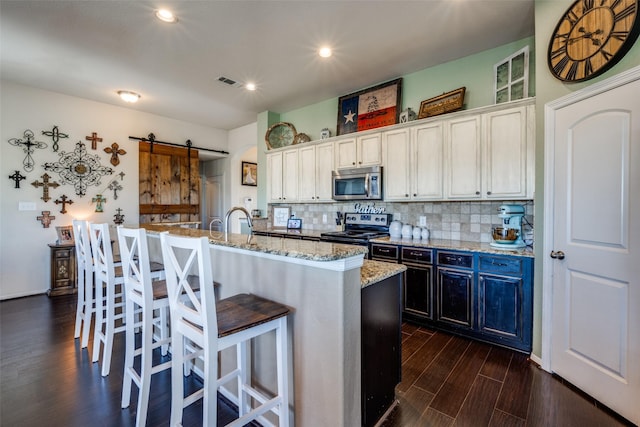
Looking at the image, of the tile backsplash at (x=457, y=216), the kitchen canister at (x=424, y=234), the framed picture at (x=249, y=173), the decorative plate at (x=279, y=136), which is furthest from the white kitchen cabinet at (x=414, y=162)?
the framed picture at (x=249, y=173)

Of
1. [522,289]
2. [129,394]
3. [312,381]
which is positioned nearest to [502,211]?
[522,289]

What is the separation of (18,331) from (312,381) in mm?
3408

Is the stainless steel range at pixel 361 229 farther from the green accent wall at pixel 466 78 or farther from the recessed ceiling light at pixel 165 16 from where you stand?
the recessed ceiling light at pixel 165 16

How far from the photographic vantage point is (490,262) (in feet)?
8.43

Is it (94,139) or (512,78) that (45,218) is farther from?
(512,78)

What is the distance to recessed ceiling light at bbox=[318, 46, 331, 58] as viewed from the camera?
3.06 m

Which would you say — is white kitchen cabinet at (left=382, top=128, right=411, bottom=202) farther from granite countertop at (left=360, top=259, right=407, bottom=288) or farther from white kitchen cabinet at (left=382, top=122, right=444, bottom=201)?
granite countertop at (left=360, top=259, right=407, bottom=288)

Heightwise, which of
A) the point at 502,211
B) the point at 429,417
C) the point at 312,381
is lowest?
the point at 429,417

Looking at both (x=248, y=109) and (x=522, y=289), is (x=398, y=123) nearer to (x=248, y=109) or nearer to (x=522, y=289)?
(x=522, y=289)

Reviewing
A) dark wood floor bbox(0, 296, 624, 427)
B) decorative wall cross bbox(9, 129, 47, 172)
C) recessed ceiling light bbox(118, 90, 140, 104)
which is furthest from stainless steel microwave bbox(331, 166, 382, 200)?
decorative wall cross bbox(9, 129, 47, 172)

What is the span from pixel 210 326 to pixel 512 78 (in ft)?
11.4

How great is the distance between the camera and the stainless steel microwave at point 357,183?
11.9 ft

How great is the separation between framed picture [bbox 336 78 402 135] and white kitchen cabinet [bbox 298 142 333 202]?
0.42m

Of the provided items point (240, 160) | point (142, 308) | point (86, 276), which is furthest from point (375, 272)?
point (240, 160)
